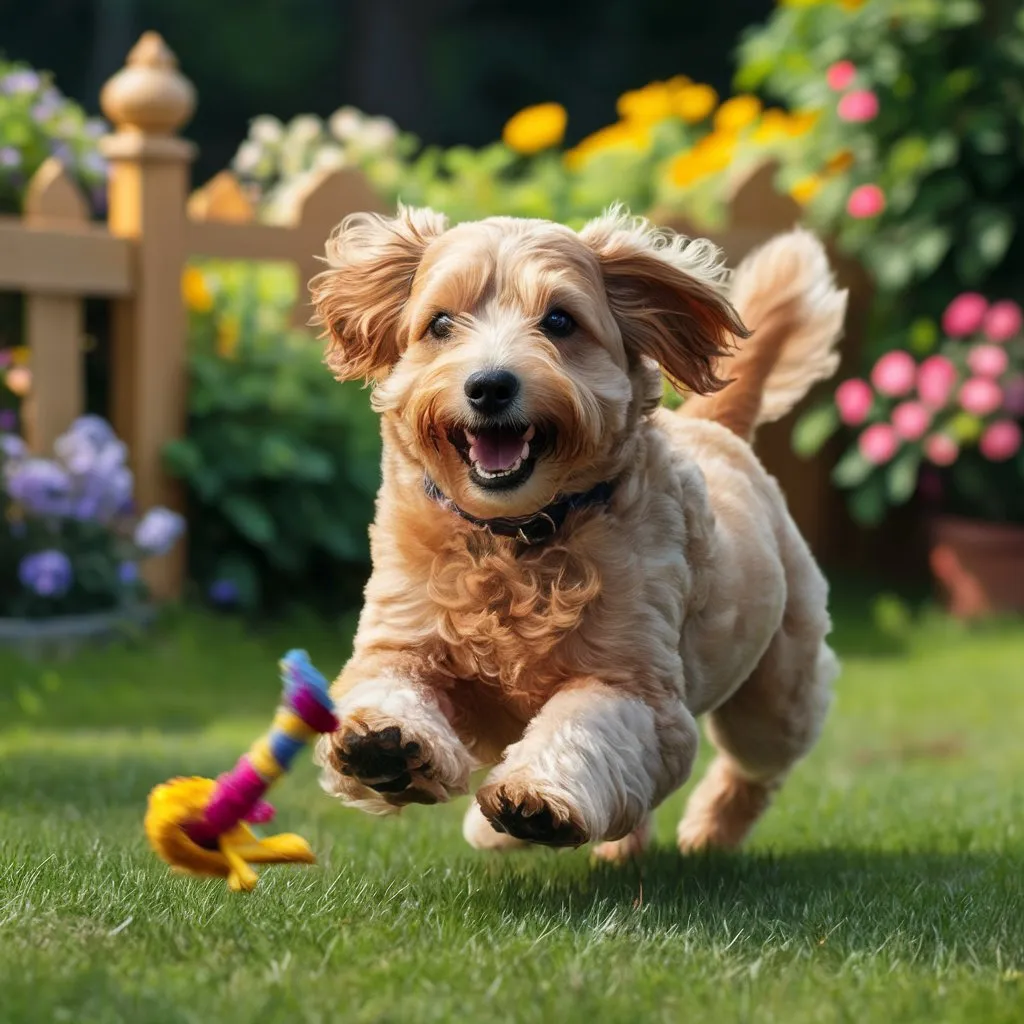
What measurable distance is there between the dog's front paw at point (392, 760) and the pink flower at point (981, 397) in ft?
21.9

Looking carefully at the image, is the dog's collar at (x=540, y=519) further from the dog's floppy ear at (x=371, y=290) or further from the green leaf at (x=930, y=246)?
the green leaf at (x=930, y=246)

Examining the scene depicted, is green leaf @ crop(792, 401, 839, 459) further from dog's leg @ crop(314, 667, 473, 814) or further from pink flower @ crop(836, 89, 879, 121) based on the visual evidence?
dog's leg @ crop(314, 667, 473, 814)

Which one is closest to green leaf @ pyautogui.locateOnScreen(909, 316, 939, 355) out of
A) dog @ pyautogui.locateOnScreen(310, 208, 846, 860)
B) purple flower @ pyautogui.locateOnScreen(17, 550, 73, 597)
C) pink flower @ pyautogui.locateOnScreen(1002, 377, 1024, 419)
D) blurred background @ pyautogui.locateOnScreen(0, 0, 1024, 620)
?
blurred background @ pyautogui.locateOnScreen(0, 0, 1024, 620)

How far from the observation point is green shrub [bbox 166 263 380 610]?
846 cm

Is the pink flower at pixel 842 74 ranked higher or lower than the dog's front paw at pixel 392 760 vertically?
higher

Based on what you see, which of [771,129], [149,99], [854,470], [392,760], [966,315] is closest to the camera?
[392,760]

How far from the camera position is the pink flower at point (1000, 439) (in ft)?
31.3

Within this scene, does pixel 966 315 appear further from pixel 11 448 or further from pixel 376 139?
pixel 11 448

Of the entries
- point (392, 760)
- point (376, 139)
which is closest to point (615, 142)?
point (376, 139)

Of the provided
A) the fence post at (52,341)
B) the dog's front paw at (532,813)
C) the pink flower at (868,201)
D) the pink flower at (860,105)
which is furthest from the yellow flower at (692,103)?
the dog's front paw at (532,813)

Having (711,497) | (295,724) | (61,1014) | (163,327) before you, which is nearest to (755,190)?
(163,327)

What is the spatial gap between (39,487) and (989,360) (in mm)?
5012

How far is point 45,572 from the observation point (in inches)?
294

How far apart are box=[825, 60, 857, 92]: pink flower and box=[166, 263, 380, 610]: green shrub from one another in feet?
10.8
